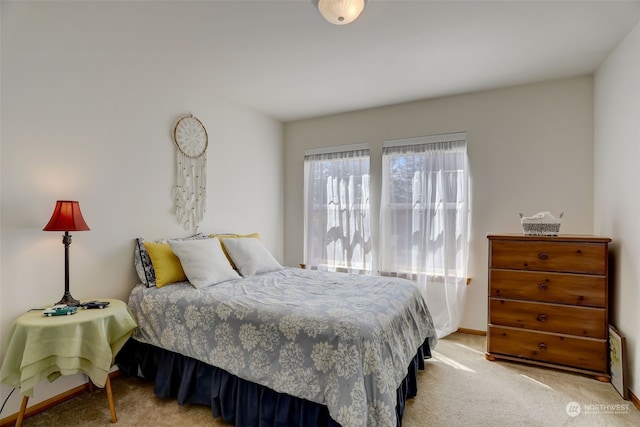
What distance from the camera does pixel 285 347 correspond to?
1.71 meters

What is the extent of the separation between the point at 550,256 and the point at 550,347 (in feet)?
2.39

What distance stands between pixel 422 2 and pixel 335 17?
1.74ft

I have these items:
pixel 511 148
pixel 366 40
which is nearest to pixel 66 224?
pixel 366 40

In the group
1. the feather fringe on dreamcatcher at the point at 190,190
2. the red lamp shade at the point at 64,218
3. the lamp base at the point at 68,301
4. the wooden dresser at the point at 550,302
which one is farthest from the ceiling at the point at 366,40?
the lamp base at the point at 68,301

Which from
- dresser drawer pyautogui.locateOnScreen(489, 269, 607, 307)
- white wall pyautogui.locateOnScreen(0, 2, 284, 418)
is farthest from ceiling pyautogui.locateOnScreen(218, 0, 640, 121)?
dresser drawer pyautogui.locateOnScreen(489, 269, 607, 307)

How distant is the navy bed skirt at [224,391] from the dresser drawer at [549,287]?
956 millimetres

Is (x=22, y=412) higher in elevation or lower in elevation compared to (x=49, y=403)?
higher

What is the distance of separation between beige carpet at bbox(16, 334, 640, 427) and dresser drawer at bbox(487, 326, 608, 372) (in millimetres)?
109

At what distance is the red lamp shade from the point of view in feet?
6.12

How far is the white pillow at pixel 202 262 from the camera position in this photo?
241 cm

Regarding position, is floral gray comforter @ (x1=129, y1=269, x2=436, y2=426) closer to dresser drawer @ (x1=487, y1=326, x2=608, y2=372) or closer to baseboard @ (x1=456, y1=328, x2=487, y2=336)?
dresser drawer @ (x1=487, y1=326, x2=608, y2=372)

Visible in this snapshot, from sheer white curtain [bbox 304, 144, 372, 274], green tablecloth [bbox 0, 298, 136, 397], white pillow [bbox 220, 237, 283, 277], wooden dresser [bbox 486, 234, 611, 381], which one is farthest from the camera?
sheer white curtain [bbox 304, 144, 372, 274]

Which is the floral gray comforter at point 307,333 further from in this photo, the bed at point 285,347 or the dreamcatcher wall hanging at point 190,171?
the dreamcatcher wall hanging at point 190,171

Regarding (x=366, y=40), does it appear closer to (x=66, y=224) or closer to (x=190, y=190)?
(x=190, y=190)
